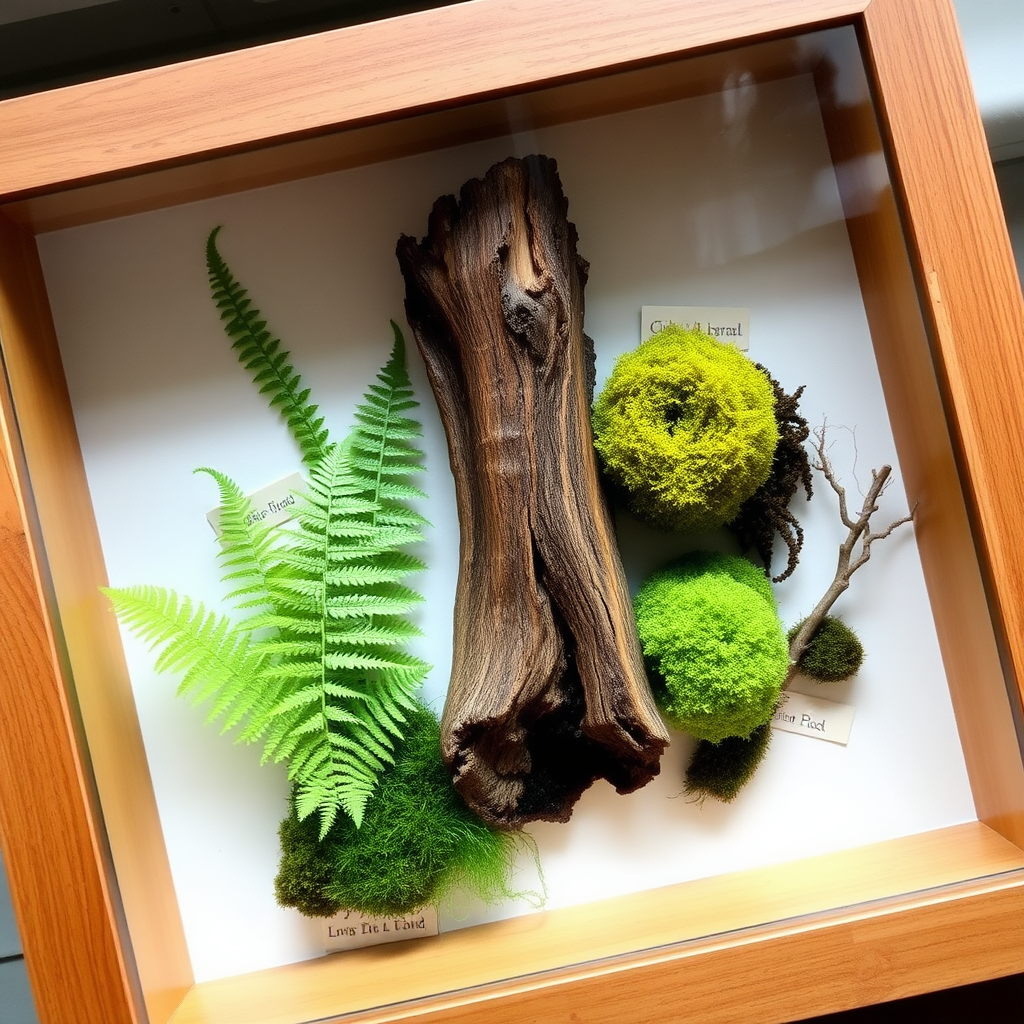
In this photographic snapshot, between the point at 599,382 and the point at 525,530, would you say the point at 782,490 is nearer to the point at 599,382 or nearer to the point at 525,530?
the point at 599,382

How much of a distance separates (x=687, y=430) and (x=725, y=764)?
0.66 meters

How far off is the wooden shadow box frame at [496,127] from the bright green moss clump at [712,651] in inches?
13.8

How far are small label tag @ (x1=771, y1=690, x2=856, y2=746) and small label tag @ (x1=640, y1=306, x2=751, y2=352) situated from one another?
72 centimetres

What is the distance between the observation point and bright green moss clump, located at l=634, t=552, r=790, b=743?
53.7 inches

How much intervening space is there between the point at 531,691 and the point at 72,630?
2.65 ft

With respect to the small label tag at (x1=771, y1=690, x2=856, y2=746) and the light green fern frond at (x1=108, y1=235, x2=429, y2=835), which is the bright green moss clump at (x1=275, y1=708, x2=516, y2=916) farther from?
the small label tag at (x1=771, y1=690, x2=856, y2=746)

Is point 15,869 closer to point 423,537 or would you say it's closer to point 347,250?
point 423,537

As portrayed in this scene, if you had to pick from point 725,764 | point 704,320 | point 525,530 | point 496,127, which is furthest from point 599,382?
point 725,764

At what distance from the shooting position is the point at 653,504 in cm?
142

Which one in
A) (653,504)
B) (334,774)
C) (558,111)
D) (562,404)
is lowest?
(334,774)

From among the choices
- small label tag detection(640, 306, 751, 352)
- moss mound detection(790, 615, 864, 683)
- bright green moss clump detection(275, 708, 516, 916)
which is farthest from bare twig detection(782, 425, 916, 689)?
bright green moss clump detection(275, 708, 516, 916)

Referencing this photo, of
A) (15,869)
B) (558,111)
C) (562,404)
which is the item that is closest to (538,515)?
(562,404)

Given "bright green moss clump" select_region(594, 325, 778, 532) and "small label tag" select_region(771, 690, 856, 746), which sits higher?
"bright green moss clump" select_region(594, 325, 778, 532)

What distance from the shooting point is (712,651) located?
137 centimetres
